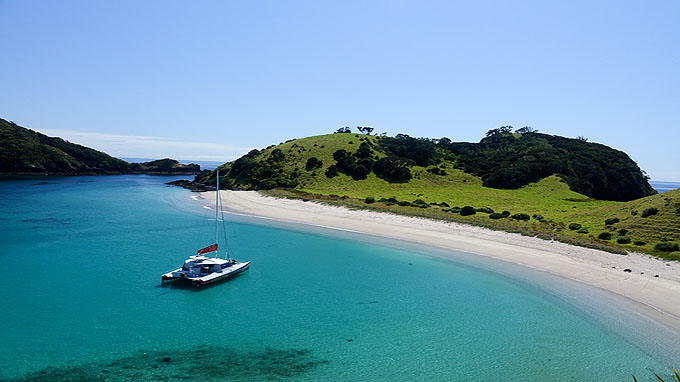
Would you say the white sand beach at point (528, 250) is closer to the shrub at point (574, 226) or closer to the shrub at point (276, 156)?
the shrub at point (574, 226)

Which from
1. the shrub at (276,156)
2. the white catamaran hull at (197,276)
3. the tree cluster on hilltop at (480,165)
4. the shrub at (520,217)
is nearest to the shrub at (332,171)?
the tree cluster on hilltop at (480,165)

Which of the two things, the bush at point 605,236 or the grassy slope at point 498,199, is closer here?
the bush at point 605,236

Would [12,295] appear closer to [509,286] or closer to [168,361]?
[168,361]

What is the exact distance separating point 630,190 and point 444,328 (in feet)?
375

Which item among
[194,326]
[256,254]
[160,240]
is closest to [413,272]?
[256,254]

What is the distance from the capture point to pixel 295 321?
25.0 m

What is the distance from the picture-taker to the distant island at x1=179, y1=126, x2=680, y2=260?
45.8 m

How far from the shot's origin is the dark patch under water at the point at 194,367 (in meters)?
17.8

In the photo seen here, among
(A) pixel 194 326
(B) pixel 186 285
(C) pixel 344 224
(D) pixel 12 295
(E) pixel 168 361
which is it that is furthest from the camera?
(C) pixel 344 224

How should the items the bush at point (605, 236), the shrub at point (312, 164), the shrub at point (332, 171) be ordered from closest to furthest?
the bush at point (605, 236) < the shrub at point (332, 171) < the shrub at point (312, 164)

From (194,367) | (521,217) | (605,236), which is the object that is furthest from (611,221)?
(194,367)

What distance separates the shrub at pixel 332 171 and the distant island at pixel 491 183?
0.34 m

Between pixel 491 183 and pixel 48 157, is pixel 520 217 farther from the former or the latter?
pixel 48 157

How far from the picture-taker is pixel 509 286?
32.2 meters
